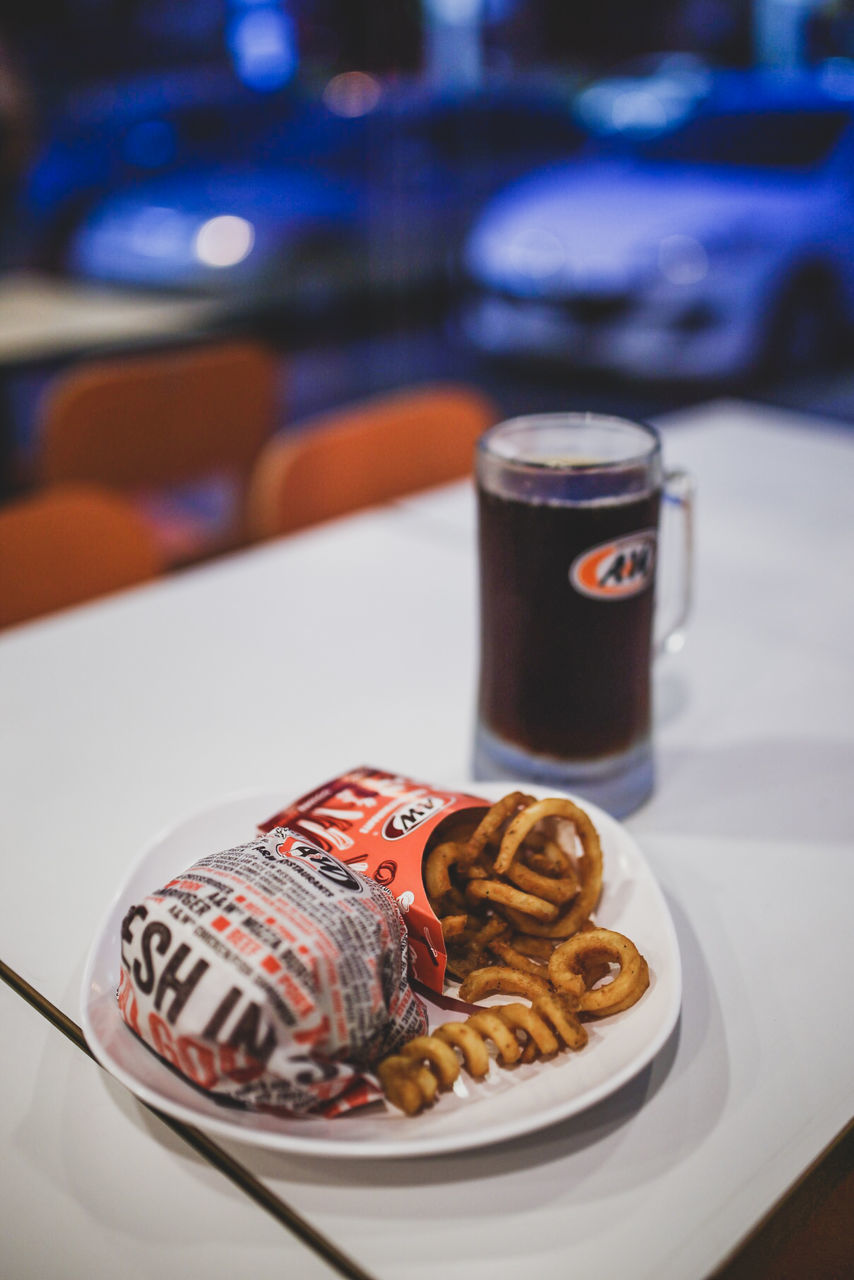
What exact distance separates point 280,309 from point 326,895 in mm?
2978

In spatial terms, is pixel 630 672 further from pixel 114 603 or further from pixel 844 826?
pixel 114 603

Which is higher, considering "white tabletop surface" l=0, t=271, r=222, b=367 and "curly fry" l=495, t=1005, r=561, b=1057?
"curly fry" l=495, t=1005, r=561, b=1057

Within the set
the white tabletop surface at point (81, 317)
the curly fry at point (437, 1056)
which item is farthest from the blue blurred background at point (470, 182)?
the curly fry at point (437, 1056)

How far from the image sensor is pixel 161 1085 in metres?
0.51

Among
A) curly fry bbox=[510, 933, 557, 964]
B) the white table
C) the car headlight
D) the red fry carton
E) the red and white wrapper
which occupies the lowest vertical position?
the car headlight

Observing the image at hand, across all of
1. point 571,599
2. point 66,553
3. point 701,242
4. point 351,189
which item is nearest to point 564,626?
point 571,599

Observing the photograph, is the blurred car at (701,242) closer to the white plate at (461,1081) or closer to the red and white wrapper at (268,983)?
the white plate at (461,1081)

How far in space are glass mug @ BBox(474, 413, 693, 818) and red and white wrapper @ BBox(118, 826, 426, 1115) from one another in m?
0.25

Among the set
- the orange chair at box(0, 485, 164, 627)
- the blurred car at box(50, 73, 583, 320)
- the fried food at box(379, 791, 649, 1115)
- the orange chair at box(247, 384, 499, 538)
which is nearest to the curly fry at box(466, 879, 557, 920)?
the fried food at box(379, 791, 649, 1115)

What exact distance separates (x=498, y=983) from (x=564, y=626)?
241 mm

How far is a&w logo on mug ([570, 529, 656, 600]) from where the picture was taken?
2.27 ft

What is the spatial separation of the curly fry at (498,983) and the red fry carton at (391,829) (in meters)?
0.02

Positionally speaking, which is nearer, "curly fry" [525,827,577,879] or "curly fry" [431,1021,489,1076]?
"curly fry" [431,1021,489,1076]

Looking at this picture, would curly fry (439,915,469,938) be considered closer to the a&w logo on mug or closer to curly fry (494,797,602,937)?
curly fry (494,797,602,937)
